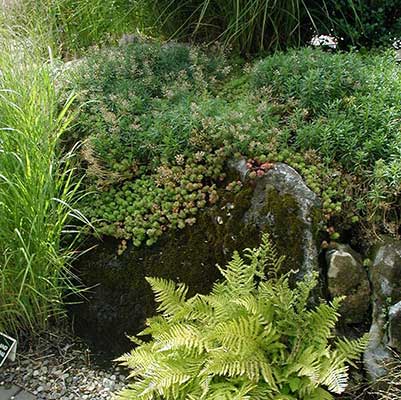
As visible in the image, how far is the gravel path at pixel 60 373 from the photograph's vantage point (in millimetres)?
2469

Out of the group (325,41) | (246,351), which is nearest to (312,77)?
(325,41)

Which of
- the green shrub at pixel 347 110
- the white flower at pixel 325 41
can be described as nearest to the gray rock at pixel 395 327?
the green shrub at pixel 347 110


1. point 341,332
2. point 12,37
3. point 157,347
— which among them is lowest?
point 341,332

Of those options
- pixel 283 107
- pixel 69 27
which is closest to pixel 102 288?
pixel 283 107

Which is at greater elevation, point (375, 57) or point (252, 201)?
point (375, 57)

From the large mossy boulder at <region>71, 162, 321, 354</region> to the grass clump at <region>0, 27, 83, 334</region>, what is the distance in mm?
175

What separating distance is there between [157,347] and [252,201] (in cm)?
78

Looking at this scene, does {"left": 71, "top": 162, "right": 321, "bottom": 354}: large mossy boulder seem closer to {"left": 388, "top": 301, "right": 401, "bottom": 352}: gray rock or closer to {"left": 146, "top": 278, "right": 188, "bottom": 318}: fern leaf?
{"left": 146, "top": 278, "right": 188, "bottom": 318}: fern leaf

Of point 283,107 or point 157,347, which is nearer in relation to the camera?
point 157,347

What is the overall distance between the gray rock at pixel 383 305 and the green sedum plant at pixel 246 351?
0.50ft

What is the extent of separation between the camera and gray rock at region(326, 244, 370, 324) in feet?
7.99

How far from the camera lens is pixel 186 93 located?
3180 mm

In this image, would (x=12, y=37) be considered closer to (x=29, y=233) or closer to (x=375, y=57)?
(x=29, y=233)

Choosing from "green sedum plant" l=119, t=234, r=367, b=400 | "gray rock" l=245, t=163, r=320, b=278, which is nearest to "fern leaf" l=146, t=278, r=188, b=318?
"green sedum plant" l=119, t=234, r=367, b=400
